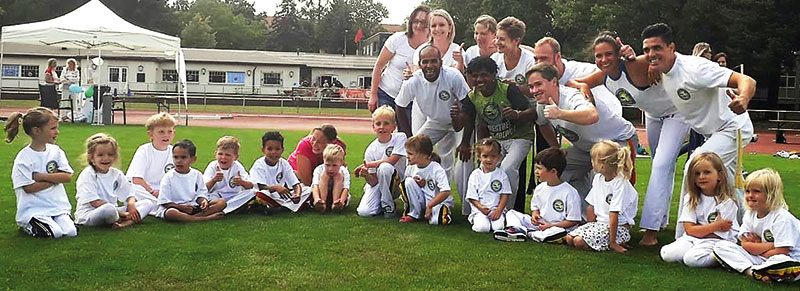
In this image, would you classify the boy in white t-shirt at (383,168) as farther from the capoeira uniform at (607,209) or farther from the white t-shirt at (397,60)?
the capoeira uniform at (607,209)

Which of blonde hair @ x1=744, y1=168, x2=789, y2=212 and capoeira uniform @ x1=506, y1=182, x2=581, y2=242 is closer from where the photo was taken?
blonde hair @ x1=744, y1=168, x2=789, y2=212

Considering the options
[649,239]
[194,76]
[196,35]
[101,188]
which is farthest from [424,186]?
[196,35]

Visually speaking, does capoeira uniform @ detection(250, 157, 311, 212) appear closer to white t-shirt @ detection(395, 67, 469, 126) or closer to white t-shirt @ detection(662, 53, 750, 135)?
white t-shirt @ detection(395, 67, 469, 126)

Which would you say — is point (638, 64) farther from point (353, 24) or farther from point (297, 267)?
point (353, 24)

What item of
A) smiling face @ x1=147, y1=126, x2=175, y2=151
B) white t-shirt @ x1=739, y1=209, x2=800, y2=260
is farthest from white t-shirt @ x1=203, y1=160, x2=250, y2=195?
white t-shirt @ x1=739, y1=209, x2=800, y2=260

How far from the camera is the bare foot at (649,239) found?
6012mm

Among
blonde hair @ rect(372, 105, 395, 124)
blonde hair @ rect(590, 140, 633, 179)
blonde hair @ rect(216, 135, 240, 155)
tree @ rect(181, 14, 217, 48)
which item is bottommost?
blonde hair @ rect(216, 135, 240, 155)

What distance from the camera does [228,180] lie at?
711 centimetres

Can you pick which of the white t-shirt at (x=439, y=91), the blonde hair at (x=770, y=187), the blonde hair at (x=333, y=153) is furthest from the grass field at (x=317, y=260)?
the white t-shirt at (x=439, y=91)

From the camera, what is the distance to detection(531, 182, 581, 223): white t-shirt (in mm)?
6082

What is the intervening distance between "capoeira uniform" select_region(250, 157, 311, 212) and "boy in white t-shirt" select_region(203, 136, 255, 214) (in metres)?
0.13

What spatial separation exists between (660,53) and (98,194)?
183 inches

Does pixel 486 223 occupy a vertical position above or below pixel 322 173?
below

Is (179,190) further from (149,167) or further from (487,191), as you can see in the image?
(487,191)
